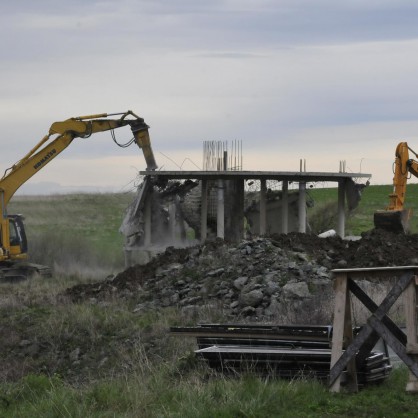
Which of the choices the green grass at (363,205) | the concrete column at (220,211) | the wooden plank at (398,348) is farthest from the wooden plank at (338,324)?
the green grass at (363,205)

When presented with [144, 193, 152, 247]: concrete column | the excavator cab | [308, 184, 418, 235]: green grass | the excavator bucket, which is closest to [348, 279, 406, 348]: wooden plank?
the excavator bucket

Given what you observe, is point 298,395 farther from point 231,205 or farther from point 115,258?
point 115,258

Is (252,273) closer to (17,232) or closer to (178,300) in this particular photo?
(178,300)

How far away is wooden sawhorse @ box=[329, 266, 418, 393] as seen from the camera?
1030 cm

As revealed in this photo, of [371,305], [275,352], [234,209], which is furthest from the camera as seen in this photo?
[234,209]

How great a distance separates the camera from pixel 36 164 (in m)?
33.1

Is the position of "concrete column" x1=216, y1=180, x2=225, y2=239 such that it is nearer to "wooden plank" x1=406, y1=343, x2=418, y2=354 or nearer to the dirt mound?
the dirt mound

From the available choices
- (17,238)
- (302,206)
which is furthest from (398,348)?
(17,238)

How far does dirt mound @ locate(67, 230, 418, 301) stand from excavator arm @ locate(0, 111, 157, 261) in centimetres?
815

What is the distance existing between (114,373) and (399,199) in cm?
1909

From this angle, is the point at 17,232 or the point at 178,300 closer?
the point at 178,300

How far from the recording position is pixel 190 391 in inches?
411

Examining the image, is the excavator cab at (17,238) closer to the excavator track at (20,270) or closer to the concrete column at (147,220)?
the excavator track at (20,270)

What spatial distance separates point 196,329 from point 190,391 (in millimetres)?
2446
